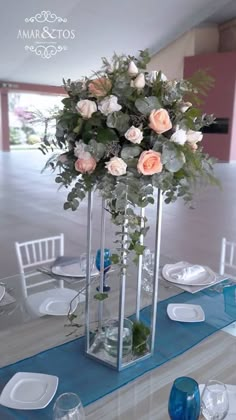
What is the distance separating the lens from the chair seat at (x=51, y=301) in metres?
1.81

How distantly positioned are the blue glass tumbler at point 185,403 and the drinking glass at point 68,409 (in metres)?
0.24

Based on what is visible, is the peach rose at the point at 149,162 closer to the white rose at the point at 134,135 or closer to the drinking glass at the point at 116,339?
the white rose at the point at 134,135

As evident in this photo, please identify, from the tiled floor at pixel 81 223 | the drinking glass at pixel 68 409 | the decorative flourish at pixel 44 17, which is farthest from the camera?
the decorative flourish at pixel 44 17

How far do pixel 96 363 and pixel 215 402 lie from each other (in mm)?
482

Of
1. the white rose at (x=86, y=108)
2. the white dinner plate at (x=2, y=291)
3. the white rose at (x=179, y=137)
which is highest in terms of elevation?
the white rose at (x=86, y=108)

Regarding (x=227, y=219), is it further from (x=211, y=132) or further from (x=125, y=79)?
(x=211, y=132)

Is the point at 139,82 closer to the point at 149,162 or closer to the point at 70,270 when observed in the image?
the point at 149,162

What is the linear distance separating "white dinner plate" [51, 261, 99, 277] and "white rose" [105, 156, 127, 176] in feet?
3.77

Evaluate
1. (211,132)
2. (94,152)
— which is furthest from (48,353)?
(211,132)

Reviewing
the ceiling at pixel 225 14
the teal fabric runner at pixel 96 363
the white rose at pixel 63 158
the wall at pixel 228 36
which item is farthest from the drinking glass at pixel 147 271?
the wall at pixel 228 36

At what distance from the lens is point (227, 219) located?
6.26 meters

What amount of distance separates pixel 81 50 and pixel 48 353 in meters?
12.0

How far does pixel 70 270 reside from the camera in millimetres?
2271

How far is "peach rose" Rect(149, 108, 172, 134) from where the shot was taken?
3.69 feet
